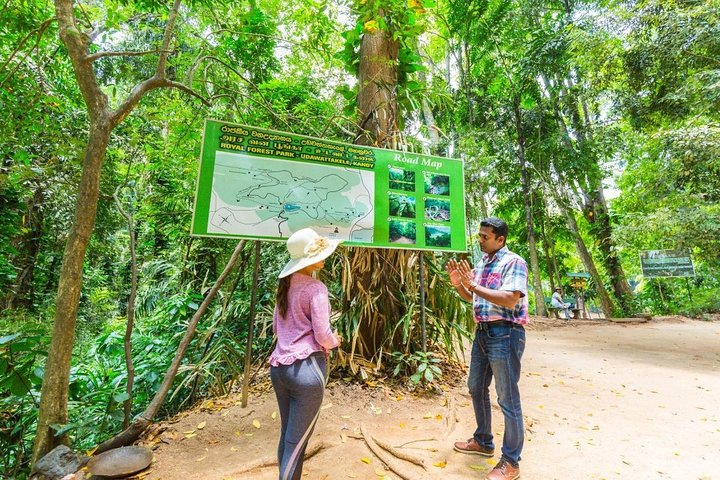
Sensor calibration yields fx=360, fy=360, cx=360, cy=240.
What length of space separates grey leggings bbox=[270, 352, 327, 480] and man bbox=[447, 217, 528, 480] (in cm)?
111

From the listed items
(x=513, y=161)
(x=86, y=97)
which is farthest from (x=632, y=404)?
(x=513, y=161)

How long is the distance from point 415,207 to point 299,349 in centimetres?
224

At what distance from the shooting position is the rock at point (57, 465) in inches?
91.7

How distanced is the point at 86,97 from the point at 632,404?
5691mm

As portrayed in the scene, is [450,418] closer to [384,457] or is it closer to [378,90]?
[384,457]

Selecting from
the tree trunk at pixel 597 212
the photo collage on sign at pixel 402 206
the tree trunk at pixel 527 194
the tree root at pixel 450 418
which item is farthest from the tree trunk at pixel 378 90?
the tree trunk at pixel 597 212

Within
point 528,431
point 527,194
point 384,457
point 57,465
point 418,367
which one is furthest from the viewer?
point 527,194

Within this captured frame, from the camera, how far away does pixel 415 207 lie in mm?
3725

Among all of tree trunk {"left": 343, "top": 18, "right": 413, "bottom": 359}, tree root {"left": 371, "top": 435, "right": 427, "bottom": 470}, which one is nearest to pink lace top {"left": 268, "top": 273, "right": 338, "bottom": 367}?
tree root {"left": 371, "top": 435, "right": 427, "bottom": 470}

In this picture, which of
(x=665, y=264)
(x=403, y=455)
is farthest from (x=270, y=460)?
(x=665, y=264)

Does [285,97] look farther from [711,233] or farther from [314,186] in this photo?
[711,233]

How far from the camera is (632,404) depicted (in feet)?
12.0

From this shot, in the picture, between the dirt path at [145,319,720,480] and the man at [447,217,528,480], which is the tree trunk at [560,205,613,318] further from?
the man at [447,217,528,480]

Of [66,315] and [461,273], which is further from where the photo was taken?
[66,315]
